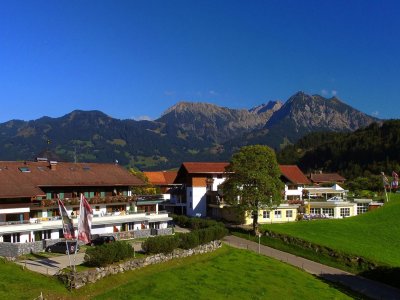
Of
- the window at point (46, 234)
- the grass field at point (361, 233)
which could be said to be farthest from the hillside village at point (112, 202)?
the grass field at point (361, 233)

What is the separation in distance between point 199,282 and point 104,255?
8.10 meters

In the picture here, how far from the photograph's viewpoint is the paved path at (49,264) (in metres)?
38.1

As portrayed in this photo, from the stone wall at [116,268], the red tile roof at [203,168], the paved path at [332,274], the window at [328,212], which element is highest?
the red tile roof at [203,168]

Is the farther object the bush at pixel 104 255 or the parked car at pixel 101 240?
the parked car at pixel 101 240

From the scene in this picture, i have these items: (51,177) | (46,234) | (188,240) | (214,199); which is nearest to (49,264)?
(46,234)

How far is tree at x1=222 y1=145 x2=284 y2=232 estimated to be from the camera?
2749 inches

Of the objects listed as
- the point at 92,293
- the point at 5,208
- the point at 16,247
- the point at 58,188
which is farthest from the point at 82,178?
the point at 92,293

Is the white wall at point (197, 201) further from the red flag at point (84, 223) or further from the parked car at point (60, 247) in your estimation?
the red flag at point (84, 223)

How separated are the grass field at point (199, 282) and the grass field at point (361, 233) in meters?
12.3

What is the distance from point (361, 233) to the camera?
71500mm

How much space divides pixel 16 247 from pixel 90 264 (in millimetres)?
10625

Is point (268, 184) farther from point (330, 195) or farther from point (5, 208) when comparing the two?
point (330, 195)

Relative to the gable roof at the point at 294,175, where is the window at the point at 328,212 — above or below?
below

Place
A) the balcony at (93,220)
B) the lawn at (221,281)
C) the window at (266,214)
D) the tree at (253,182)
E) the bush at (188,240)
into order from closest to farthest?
the lawn at (221,281) < the bush at (188,240) < the balcony at (93,220) < the tree at (253,182) < the window at (266,214)
